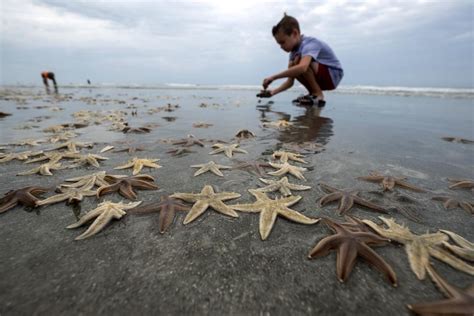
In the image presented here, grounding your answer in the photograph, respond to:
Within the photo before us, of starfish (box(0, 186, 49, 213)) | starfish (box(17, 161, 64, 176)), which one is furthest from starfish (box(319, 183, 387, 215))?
starfish (box(17, 161, 64, 176))

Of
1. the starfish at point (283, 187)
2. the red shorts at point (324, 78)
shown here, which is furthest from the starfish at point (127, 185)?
the red shorts at point (324, 78)

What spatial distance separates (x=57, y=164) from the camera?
114 inches

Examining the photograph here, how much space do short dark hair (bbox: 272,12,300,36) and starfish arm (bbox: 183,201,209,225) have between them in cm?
768

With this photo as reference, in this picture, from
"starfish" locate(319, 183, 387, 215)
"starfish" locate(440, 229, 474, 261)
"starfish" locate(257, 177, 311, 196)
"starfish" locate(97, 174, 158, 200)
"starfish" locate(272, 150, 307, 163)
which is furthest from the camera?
"starfish" locate(272, 150, 307, 163)

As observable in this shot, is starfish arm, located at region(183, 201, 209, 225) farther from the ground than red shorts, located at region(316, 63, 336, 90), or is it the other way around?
red shorts, located at region(316, 63, 336, 90)

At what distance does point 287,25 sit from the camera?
8.03 metres

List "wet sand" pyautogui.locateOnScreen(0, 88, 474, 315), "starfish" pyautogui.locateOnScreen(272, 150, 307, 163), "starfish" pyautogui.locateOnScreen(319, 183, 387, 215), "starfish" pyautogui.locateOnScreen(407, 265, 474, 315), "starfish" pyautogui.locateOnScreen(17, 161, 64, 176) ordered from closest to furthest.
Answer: "starfish" pyautogui.locateOnScreen(407, 265, 474, 315)
"wet sand" pyautogui.locateOnScreen(0, 88, 474, 315)
"starfish" pyautogui.locateOnScreen(319, 183, 387, 215)
"starfish" pyautogui.locateOnScreen(17, 161, 64, 176)
"starfish" pyautogui.locateOnScreen(272, 150, 307, 163)

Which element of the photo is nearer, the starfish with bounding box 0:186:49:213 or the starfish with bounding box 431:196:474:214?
the starfish with bounding box 0:186:49:213

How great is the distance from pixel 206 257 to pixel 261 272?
33cm

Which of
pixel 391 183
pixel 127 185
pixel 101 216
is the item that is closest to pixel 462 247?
pixel 391 183

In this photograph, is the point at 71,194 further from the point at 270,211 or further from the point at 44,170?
the point at 270,211

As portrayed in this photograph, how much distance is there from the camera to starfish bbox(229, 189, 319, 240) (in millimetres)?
1759

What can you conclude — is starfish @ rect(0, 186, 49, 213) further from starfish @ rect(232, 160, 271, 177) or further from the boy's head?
the boy's head

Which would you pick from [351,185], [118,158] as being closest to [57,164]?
[118,158]
